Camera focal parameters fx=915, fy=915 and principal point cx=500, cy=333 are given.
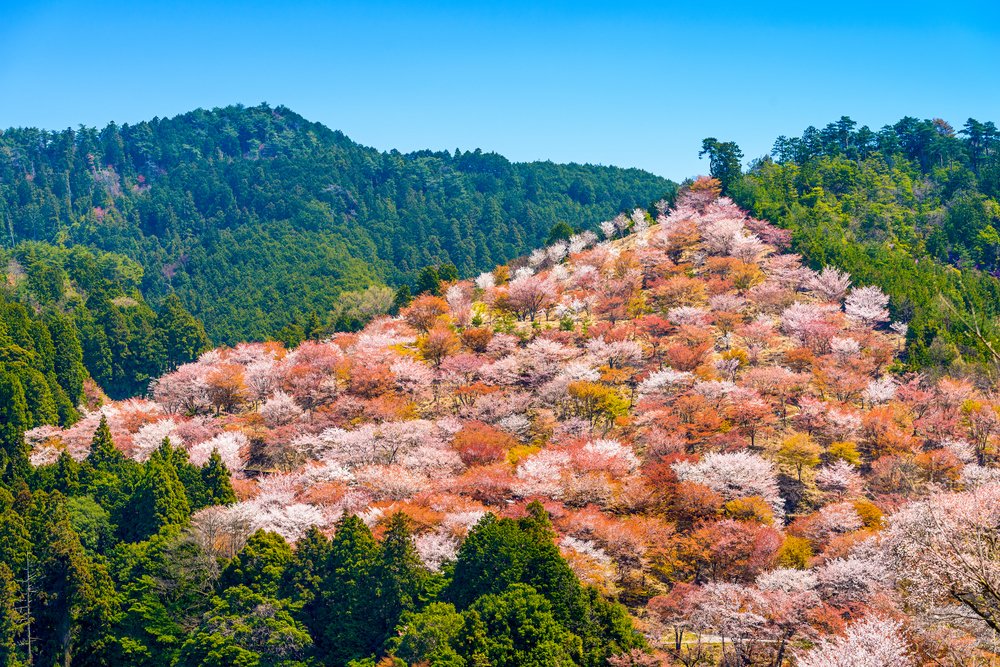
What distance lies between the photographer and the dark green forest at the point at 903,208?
2409 inches

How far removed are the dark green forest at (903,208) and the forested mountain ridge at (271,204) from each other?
44342mm

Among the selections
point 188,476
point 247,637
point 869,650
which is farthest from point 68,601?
point 869,650

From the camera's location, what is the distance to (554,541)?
114ft

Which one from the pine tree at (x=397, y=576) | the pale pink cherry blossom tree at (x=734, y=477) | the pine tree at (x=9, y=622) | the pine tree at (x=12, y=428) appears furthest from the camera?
the pine tree at (x=12, y=428)

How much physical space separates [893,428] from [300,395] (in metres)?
32.9

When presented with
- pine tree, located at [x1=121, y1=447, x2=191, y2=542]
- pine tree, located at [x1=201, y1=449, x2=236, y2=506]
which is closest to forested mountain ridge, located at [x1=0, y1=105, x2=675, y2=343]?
pine tree, located at [x1=201, y1=449, x2=236, y2=506]

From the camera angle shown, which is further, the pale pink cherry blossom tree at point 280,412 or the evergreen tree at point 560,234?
the evergreen tree at point 560,234

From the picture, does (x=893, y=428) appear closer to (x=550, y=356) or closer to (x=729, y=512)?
(x=729, y=512)

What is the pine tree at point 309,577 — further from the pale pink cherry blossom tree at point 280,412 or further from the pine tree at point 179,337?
the pine tree at point 179,337

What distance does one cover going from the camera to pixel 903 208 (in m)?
83.1

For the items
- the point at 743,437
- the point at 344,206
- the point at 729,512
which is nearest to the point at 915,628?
the point at 729,512

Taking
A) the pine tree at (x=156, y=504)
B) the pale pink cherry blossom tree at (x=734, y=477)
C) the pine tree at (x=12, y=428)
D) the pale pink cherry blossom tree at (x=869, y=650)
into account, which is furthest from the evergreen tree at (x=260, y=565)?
the pine tree at (x=12, y=428)

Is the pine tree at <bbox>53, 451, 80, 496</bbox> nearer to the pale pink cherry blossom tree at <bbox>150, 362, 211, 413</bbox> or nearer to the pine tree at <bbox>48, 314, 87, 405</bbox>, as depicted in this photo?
the pale pink cherry blossom tree at <bbox>150, 362, 211, 413</bbox>

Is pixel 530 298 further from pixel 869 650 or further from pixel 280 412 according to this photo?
pixel 869 650
